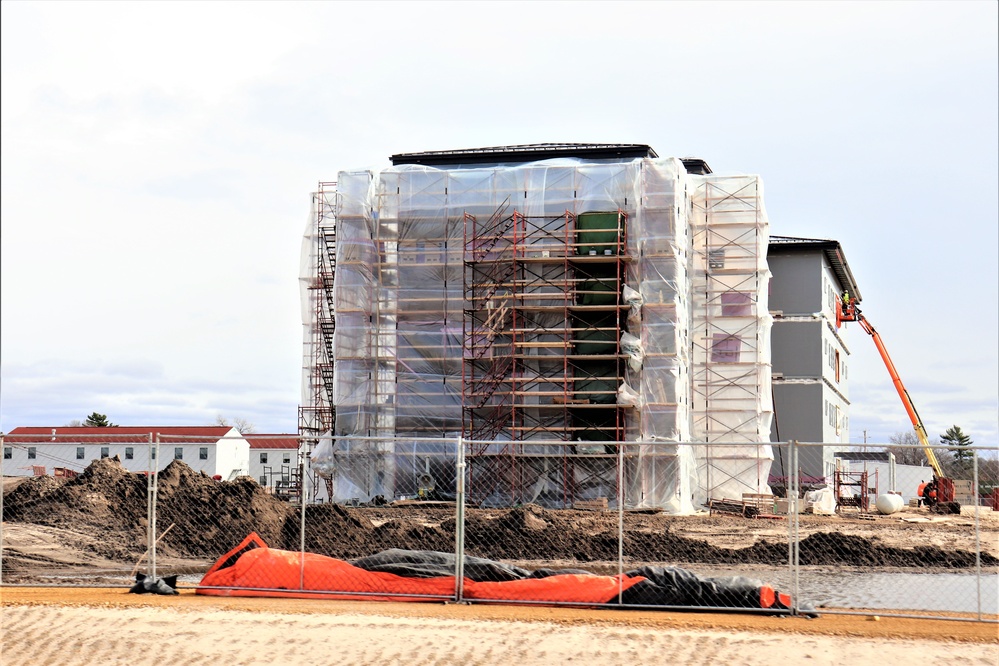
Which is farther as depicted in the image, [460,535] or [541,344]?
[541,344]

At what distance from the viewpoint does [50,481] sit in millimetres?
31188

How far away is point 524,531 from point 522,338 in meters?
14.8

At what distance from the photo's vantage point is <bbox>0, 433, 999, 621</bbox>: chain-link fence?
1494 cm

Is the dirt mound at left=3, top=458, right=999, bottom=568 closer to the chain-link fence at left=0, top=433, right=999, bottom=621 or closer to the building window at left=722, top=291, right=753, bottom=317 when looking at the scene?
the chain-link fence at left=0, top=433, right=999, bottom=621

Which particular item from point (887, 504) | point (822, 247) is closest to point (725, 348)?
point (887, 504)

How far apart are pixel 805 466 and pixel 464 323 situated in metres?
23.0

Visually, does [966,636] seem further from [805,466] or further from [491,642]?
[805,466]

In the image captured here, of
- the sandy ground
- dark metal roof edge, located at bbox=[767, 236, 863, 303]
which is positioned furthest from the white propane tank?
the sandy ground

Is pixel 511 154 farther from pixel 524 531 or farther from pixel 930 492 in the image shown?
pixel 524 531

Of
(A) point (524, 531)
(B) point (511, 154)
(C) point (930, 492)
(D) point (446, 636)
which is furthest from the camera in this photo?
(B) point (511, 154)

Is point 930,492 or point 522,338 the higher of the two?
point 522,338

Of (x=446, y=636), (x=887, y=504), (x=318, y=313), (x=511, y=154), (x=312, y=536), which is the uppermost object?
(x=511, y=154)

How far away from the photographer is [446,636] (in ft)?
41.2

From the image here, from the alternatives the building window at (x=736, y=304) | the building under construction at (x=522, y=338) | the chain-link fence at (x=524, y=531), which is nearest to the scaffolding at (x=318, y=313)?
the building under construction at (x=522, y=338)
